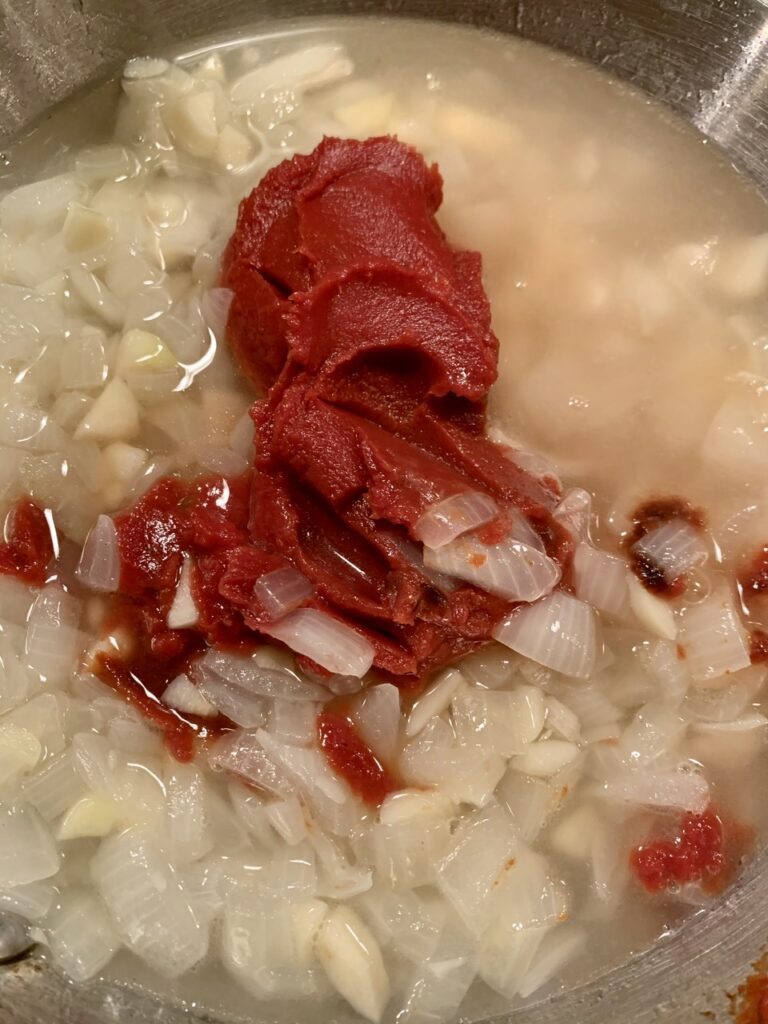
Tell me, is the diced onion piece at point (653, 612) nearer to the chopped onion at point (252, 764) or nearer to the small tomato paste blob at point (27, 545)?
the chopped onion at point (252, 764)

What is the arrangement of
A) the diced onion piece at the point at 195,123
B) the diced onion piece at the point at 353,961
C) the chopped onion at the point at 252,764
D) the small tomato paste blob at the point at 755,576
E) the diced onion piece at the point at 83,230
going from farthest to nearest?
1. the diced onion piece at the point at 195,123
2. the diced onion piece at the point at 83,230
3. the small tomato paste blob at the point at 755,576
4. the chopped onion at the point at 252,764
5. the diced onion piece at the point at 353,961

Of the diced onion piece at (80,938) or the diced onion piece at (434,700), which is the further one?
the diced onion piece at (434,700)

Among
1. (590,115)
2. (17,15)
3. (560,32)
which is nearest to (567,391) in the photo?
(590,115)

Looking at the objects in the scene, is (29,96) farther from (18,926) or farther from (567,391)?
(18,926)

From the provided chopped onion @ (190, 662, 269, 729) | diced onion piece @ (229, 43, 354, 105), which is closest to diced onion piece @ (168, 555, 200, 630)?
chopped onion @ (190, 662, 269, 729)

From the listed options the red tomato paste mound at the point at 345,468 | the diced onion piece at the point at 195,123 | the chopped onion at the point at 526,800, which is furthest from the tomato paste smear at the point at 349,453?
the diced onion piece at the point at 195,123

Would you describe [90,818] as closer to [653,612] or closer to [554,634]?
[554,634]
